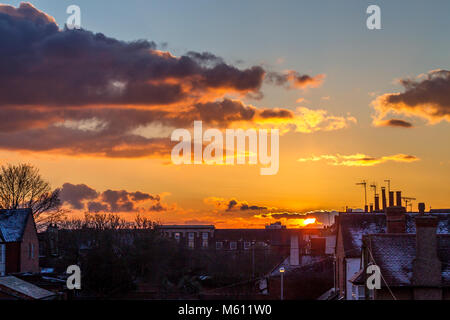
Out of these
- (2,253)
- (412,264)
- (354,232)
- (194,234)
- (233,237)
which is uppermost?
(354,232)

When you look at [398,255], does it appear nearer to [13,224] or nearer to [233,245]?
[13,224]

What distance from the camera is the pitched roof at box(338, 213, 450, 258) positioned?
140ft

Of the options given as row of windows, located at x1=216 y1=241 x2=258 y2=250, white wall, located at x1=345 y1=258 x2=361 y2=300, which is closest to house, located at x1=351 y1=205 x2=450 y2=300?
white wall, located at x1=345 y1=258 x2=361 y2=300

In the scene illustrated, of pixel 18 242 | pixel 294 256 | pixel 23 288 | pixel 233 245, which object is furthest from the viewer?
pixel 233 245

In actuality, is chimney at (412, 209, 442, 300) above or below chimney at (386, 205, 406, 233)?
below

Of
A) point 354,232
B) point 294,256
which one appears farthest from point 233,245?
point 354,232

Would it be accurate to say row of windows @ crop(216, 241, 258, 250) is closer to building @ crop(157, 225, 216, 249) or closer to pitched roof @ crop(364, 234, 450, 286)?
building @ crop(157, 225, 216, 249)

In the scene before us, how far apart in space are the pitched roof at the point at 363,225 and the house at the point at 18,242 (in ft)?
130

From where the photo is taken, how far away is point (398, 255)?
106 ft

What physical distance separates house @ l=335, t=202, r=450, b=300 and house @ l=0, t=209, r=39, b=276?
1499 inches

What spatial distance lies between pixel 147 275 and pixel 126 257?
14.7 feet

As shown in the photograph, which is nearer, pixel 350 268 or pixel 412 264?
pixel 412 264

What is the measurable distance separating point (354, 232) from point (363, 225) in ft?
3.80
